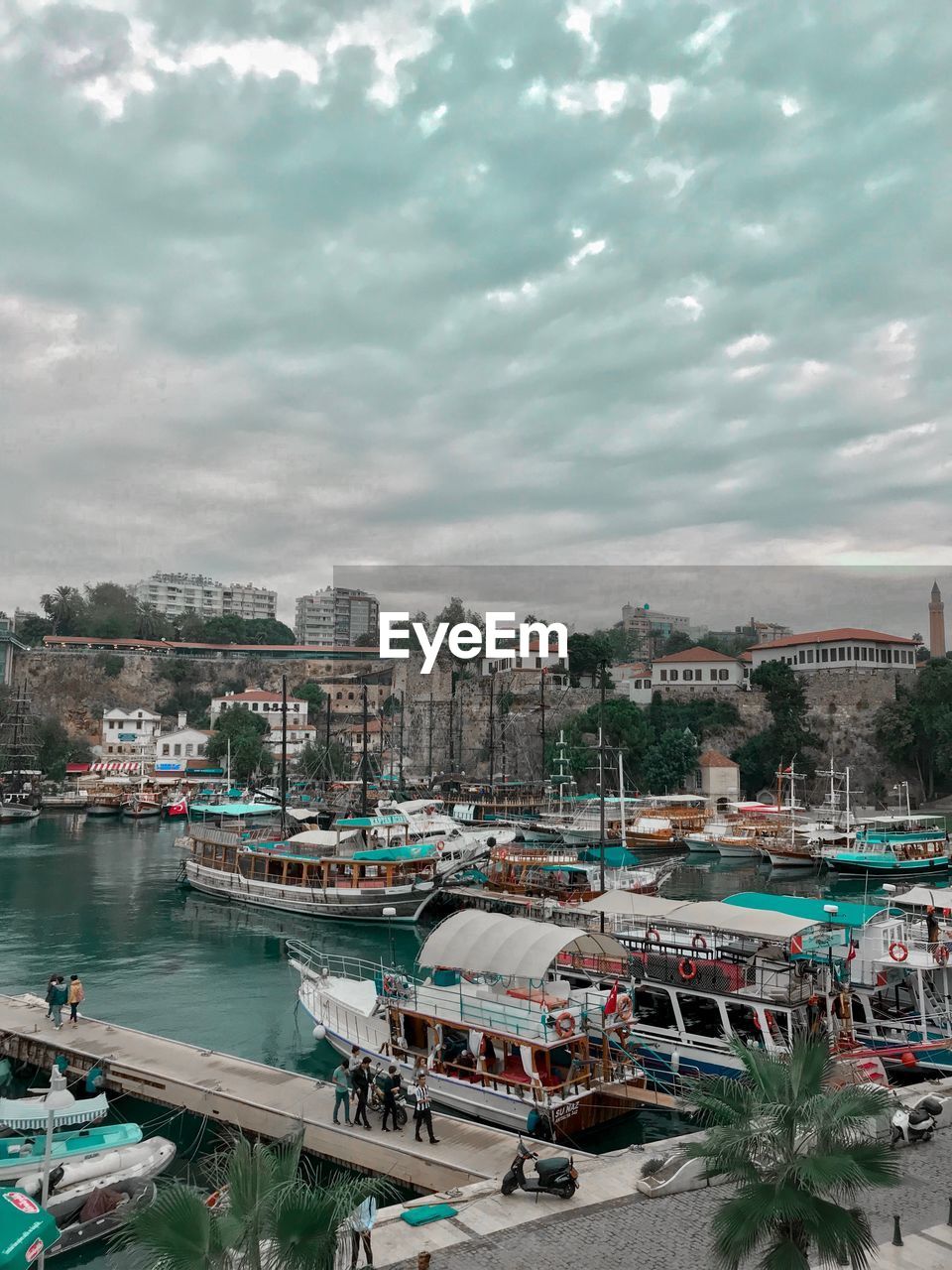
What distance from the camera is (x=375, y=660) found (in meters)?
116

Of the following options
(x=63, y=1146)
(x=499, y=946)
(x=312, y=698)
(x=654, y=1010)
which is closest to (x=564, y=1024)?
(x=499, y=946)

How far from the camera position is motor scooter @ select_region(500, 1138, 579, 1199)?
402 inches

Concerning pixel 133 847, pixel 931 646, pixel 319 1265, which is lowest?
pixel 133 847

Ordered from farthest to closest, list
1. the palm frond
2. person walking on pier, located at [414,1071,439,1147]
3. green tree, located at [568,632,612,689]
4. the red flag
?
green tree, located at [568,632,612,689], the red flag, person walking on pier, located at [414,1071,439,1147], the palm frond

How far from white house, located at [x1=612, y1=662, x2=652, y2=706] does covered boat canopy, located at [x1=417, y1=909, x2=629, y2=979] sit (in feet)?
220

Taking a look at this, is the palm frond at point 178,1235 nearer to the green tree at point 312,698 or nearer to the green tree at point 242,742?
Answer: the green tree at point 242,742

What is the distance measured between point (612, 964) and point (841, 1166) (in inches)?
481

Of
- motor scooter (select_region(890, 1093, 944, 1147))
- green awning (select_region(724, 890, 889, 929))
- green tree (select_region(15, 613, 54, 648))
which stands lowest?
motor scooter (select_region(890, 1093, 944, 1147))

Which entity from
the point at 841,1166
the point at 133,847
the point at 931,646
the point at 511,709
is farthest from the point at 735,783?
the point at 841,1166

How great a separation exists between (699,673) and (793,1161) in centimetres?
8005

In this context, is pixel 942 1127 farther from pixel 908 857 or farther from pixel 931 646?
pixel 931 646

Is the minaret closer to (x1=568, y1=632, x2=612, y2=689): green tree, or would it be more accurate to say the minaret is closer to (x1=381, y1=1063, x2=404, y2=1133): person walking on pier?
(x1=568, y1=632, x2=612, y2=689): green tree

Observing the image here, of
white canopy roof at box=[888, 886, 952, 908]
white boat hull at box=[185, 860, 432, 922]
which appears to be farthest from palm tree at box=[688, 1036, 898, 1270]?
white boat hull at box=[185, 860, 432, 922]

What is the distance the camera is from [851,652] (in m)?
79.1
